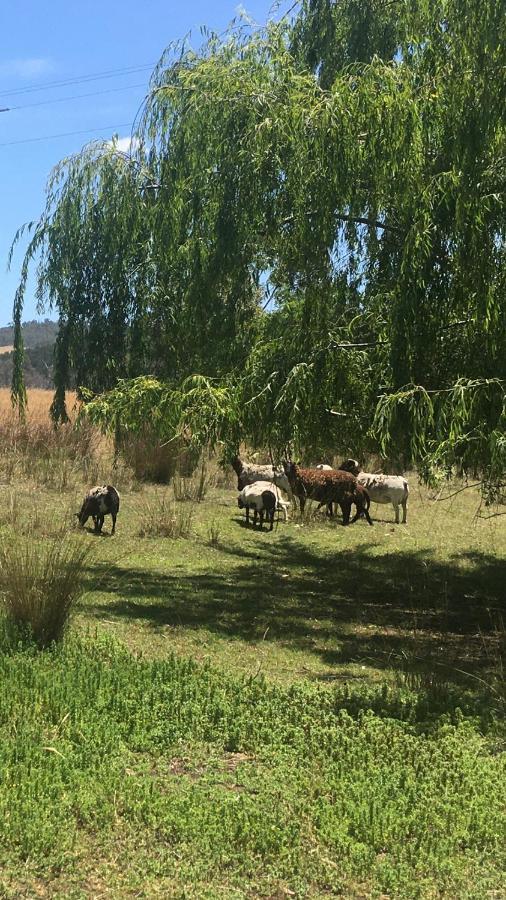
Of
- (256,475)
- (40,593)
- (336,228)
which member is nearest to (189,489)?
(256,475)

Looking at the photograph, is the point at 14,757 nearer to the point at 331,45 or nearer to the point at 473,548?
the point at 331,45

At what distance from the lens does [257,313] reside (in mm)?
9883

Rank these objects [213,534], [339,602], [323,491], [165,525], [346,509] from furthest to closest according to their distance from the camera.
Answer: [346,509]
[323,491]
[213,534]
[165,525]
[339,602]

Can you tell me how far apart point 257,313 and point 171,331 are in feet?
4.41

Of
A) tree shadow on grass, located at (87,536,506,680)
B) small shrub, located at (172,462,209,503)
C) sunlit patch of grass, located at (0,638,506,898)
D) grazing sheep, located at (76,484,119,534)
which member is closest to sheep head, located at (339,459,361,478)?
small shrub, located at (172,462,209,503)

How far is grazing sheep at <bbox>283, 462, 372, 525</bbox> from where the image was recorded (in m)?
16.5

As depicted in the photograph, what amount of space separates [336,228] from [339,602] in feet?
15.0

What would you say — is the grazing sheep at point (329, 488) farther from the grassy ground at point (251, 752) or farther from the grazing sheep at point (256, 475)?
the grassy ground at point (251, 752)

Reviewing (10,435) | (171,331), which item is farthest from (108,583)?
(10,435)

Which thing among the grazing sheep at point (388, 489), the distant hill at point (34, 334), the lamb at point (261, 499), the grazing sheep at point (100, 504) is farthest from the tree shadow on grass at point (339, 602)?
the distant hill at point (34, 334)

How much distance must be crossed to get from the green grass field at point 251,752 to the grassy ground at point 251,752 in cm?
1

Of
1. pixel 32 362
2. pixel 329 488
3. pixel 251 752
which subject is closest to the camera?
pixel 251 752

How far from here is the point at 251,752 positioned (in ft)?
17.8

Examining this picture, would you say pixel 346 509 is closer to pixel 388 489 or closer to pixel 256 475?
pixel 388 489
